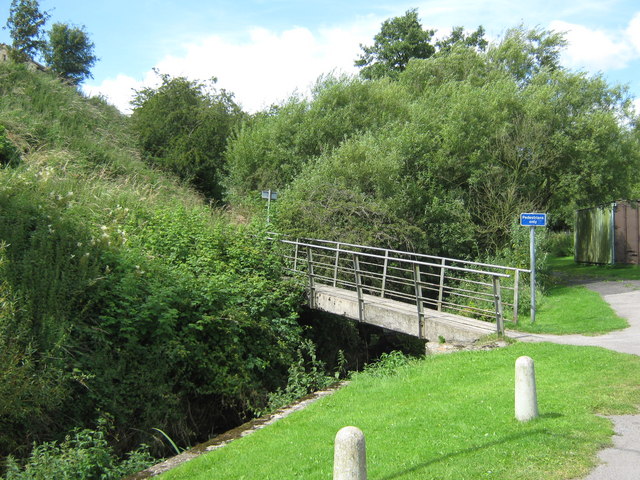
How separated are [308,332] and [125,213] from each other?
5.45 metres

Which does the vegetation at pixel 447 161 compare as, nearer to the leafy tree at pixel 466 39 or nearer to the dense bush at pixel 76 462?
the dense bush at pixel 76 462

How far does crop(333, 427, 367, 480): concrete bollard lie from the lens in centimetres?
404

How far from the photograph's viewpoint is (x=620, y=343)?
10.5 meters

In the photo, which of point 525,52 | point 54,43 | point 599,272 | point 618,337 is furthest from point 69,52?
point 618,337

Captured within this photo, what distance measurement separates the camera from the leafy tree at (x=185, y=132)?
2870 cm

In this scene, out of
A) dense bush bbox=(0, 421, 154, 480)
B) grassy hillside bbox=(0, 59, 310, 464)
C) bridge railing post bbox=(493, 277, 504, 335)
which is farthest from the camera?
bridge railing post bbox=(493, 277, 504, 335)

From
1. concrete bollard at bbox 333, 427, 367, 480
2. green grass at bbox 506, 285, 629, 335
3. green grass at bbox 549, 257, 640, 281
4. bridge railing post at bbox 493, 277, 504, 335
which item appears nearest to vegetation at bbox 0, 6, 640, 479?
green grass at bbox 506, 285, 629, 335

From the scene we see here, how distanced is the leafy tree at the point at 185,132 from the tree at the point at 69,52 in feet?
75.2

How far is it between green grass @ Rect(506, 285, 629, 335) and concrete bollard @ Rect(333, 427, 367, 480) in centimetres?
877

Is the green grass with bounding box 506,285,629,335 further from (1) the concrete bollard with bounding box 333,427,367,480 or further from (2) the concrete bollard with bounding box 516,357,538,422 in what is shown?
(1) the concrete bollard with bounding box 333,427,367,480

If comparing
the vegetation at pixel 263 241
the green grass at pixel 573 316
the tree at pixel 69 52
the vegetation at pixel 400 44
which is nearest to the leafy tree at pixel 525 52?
the vegetation at pixel 263 241

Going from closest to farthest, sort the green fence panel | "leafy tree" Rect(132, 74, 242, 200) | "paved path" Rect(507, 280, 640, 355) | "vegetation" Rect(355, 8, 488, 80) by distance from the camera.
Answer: "paved path" Rect(507, 280, 640, 355) < the green fence panel < "leafy tree" Rect(132, 74, 242, 200) < "vegetation" Rect(355, 8, 488, 80)

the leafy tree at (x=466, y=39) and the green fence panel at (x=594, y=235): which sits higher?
the leafy tree at (x=466, y=39)

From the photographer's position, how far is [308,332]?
15609 mm
